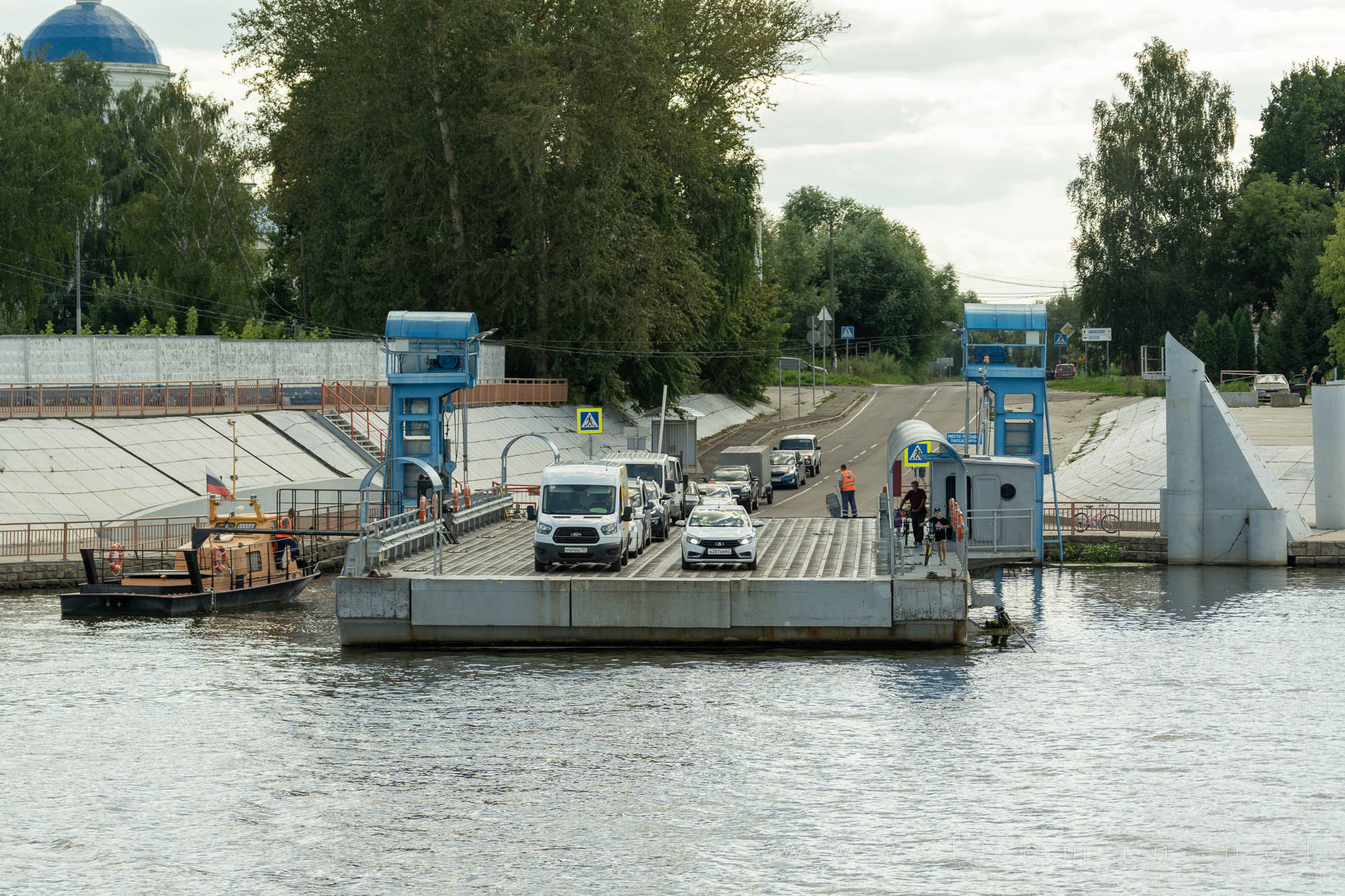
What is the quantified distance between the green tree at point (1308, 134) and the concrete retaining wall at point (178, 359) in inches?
3124

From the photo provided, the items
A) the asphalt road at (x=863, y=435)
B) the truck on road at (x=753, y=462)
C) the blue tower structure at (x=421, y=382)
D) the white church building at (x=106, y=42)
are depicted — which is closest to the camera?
the blue tower structure at (x=421, y=382)

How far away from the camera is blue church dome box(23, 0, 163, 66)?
134m

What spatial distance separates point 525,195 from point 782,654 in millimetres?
43632

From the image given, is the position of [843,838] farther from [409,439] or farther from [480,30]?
[480,30]

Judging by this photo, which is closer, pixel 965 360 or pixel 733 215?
pixel 965 360

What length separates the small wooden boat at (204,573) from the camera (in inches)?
1487

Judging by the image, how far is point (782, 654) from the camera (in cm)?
3259

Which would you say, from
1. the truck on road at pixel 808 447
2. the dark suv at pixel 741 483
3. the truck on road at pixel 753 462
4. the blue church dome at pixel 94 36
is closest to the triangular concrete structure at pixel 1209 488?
the dark suv at pixel 741 483

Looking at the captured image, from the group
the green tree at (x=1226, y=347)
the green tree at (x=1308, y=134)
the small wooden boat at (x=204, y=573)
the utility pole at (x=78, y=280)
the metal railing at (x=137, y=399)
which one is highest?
the green tree at (x=1308, y=134)

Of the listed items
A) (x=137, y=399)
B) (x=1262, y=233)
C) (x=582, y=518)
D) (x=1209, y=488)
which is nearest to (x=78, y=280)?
(x=137, y=399)

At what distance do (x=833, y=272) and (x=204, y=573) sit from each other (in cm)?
9214

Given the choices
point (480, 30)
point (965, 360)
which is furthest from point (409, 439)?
point (480, 30)

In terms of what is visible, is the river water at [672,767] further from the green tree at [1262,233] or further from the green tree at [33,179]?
the green tree at [1262,233]

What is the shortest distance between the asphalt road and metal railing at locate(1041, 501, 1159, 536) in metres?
7.18
